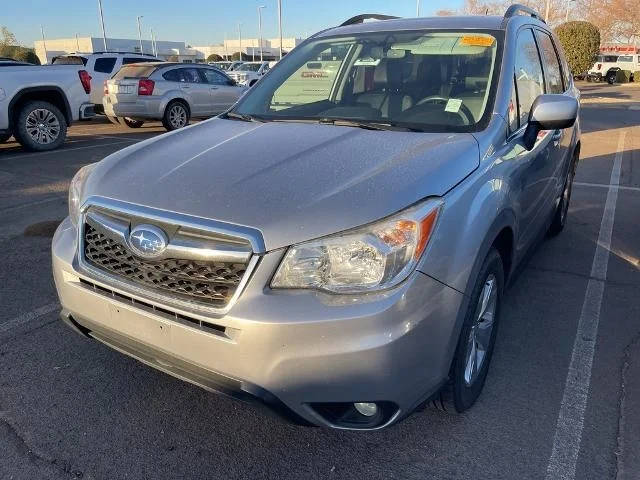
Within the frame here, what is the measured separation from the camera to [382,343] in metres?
1.92

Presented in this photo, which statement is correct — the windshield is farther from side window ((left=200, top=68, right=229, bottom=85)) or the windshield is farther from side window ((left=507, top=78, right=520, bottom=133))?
side window ((left=507, top=78, right=520, bottom=133))

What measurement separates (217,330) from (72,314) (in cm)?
87

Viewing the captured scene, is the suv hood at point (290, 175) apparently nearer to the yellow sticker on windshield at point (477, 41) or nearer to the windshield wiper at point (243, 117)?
the windshield wiper at point (243, 117)

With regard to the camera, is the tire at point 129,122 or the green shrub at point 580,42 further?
the green shrub at point 580,42

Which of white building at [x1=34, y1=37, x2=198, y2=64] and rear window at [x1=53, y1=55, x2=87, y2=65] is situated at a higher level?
rear window at [x1=53, y1=55, x2=87, y2=65]

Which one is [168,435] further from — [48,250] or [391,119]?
[48,250]

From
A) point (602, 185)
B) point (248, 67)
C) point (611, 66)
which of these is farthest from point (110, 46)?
point (602, 185)

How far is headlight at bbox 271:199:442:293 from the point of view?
197 centimetres

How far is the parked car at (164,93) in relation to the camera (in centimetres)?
1227

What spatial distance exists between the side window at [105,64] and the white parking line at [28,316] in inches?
490

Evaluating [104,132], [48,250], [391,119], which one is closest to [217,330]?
[391,119]

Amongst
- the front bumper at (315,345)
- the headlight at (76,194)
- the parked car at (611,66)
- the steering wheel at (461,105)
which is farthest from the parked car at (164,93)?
the parked car at (611,66)

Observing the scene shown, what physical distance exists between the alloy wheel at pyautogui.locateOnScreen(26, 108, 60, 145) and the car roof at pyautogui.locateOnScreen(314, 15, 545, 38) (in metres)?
7.38

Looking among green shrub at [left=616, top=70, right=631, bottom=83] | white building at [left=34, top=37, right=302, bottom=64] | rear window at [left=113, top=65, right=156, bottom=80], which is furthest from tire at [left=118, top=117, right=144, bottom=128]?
white building at [left=34, top=37, right=302, bottom=64]
